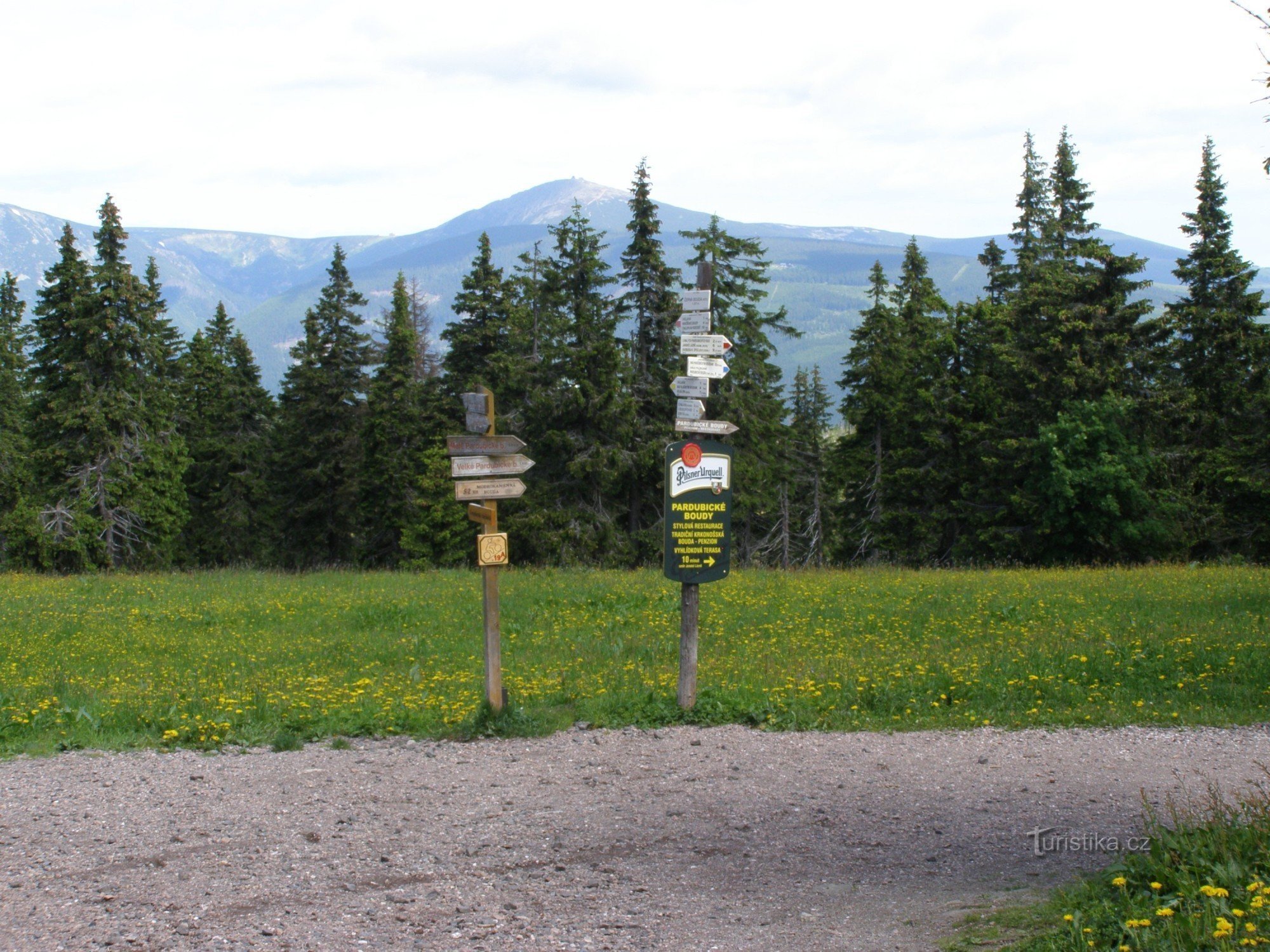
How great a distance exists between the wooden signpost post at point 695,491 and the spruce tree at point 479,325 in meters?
32.2

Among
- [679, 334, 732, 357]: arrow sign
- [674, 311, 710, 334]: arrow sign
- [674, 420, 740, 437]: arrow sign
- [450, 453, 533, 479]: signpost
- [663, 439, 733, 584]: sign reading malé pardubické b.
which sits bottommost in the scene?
[663, 439, 733, 584]: sign reading malé pardubické b.

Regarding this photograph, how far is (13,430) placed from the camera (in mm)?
51719

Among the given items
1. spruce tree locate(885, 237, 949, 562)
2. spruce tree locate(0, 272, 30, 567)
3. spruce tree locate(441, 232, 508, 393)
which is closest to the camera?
spruce tree locate(0, 272, 30, 567)

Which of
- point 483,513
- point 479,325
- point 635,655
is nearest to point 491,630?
point 483,513

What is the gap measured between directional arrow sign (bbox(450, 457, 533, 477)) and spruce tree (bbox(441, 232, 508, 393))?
3233 centimetres

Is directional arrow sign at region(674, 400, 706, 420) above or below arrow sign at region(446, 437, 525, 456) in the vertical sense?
above

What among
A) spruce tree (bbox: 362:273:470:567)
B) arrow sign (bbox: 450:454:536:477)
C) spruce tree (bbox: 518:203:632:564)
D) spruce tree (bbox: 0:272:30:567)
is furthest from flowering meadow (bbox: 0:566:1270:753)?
spruce tree (bbox: 0:272:30:567)

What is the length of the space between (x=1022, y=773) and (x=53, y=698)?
32.3 feet

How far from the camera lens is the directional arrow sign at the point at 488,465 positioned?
31.1 ft

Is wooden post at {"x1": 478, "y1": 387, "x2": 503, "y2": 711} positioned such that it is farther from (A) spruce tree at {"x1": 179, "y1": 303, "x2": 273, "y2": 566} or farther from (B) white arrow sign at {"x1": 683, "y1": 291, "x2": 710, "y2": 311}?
(A) spruce tree at {"x1": 179, "y1": 303, "x2": 273, "y2": 566}

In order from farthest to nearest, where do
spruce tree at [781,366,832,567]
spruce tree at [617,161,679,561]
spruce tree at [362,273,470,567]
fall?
spruce tree at [781,366,832,567] → spruce tree at [362,273,470,567] → spruce tree at [617,161,679,561]

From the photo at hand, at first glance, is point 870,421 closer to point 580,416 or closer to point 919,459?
point 919,459

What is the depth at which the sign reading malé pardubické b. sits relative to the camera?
9883 mm

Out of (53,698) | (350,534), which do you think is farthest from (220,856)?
(350,534)
